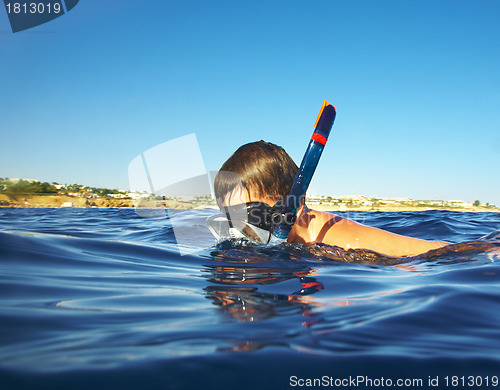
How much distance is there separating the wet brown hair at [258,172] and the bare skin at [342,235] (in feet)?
0.23

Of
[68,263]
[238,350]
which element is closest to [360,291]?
[238,350]

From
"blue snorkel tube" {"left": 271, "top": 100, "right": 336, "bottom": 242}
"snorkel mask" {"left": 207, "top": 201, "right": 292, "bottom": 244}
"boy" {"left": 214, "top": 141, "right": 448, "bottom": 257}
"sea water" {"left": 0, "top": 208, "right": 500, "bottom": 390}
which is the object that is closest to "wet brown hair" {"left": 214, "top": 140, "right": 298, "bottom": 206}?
"boy" {"left": 214, "top": 141, "right": 448, "bottom": 257}

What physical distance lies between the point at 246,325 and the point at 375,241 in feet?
7.22

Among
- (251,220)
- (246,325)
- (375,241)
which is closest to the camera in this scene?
(246,325)

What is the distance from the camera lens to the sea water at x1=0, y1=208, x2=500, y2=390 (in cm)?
94

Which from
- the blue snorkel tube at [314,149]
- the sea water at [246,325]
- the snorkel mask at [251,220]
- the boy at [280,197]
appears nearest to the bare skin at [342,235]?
the boy at [280,197]

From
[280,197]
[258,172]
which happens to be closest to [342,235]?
[280,197]

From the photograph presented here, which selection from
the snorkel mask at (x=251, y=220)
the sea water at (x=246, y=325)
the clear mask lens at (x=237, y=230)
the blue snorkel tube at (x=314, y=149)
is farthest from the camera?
the clear mask lens at (x=237, y=230)

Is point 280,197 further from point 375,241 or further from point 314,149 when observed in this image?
point 375,241

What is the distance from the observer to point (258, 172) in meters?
3.21

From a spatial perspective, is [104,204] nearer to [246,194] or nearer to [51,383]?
[246,194]

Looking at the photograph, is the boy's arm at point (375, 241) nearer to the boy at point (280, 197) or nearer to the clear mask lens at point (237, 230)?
the boy at point (280, 197)

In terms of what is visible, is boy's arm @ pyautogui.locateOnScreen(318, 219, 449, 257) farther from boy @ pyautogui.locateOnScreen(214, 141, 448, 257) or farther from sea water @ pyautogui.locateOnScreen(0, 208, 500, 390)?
sea water @ pyautogui.locateOnScreen(0, 208, 500, 390)

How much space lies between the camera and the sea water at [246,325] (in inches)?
37.0
